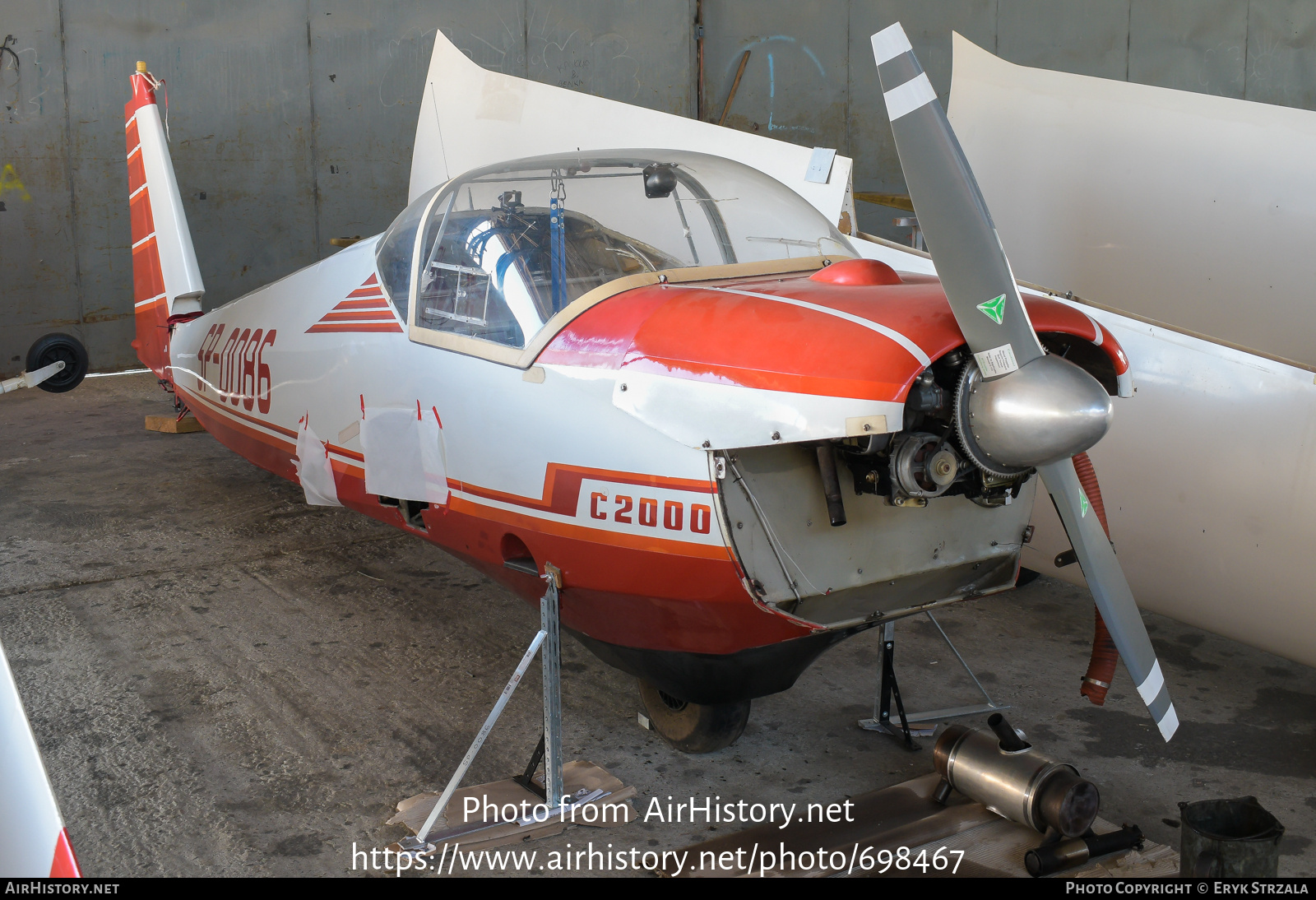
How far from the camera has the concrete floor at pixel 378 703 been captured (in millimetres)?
3088

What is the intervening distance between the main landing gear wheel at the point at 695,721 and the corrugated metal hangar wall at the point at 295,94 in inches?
324

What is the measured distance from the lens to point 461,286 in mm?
3449

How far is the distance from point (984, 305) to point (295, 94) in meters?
9.41

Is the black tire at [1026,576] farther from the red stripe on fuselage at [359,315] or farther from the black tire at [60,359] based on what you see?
the black tire at [60,359]

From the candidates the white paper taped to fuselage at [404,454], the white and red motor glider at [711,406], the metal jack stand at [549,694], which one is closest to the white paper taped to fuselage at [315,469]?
the white and red motor glider at [711,406]

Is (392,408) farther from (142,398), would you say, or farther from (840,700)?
(142,398)

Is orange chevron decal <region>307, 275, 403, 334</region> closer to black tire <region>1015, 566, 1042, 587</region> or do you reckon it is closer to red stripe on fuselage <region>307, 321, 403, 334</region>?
red stripe on fuselage <region>307, 321, 403, 334</region>

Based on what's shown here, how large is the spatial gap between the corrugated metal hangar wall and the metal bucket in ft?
31.3

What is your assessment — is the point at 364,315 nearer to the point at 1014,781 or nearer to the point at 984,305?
the point at 984,305

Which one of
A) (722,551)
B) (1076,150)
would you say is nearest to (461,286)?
(722,551)

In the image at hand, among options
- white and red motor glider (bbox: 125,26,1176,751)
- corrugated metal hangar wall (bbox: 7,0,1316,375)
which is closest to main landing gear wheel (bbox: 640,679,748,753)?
white and red motor glider (bbox: 125,26,1176,751)

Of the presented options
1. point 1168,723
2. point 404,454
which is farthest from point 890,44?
point 404,454

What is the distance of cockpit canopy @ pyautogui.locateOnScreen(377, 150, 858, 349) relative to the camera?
3248mm

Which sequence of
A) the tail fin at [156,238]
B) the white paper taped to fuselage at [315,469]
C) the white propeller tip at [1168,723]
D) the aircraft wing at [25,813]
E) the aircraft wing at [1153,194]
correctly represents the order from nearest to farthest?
the aircraft wing at [25,813], the white propeller tip at [1168,723], the white paper taped to fuselage at [315,469], the aircraft wing at [1153,194], the tail fin at [156,238]
